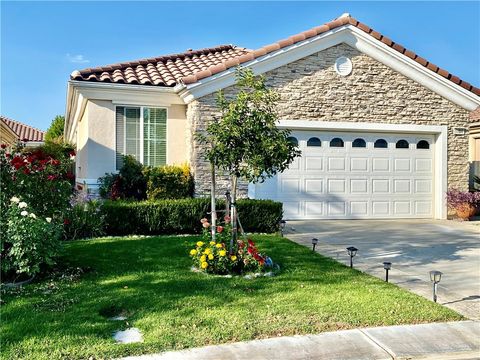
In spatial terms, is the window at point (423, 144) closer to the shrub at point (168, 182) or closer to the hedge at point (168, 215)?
the hedge at point (168, 215)

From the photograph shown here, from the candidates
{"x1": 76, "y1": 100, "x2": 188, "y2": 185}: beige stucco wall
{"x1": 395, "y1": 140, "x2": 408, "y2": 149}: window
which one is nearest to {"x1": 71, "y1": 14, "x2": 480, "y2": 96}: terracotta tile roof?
{"x1": 76, "y1": 100, "x2": 188, "y2": 185}: beige stucco wall

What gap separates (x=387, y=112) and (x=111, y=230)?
8.86 m

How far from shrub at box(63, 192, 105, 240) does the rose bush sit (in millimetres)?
3684

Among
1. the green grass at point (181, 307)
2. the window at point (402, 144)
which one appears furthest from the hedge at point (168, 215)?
the window at point (402, 144)

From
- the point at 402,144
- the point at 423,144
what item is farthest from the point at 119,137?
the point at 423,144

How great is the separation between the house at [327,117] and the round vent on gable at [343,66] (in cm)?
3

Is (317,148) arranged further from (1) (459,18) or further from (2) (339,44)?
(1) (459,18)

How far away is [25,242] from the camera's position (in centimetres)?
599

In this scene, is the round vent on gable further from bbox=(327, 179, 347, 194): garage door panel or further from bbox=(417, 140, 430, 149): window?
A: bbox=(417, 140, 430, 149): window

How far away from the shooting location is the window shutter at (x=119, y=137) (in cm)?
1242

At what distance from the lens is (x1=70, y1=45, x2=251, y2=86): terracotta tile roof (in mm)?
12078

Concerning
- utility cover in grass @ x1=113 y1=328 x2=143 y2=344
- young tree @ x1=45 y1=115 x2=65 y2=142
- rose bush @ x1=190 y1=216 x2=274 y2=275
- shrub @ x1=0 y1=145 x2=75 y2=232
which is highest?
young tree @ x1=45 y1=115 x2=65 y2=142

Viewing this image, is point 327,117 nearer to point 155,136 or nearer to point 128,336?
point 155,136

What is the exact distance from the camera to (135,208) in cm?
1016
